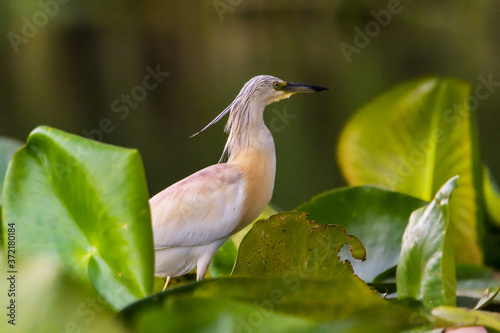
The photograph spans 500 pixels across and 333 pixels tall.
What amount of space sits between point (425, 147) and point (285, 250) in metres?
0.50

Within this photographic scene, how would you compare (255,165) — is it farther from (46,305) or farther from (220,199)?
(46,305)

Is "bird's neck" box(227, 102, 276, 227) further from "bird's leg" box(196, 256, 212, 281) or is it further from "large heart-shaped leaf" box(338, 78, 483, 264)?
"large heart-shaped leaf" box(338, 78, 483, 264)

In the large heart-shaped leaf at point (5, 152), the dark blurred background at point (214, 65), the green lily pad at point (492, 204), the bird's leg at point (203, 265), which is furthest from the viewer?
the dark blurred background at point (214, 65)

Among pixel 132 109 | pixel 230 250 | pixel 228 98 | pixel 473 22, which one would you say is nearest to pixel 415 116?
pixel 230 250

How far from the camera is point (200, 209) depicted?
29.9 inches

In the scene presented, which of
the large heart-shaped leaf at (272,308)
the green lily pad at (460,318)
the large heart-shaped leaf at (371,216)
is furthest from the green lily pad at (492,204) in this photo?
the large heart-shaped leaf at (272,308)

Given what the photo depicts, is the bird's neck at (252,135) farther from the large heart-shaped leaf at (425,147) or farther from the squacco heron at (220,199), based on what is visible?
the large heart-shaped leaf at (425,147)

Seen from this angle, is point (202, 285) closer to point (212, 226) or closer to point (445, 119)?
point (212, 226)

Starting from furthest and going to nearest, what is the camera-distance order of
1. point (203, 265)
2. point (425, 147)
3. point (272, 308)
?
1. point (425, 147)
2. point (203, 265)
3. point (272, 308)

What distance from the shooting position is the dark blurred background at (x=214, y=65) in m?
3.28

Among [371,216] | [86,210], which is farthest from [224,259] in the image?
[86,210]

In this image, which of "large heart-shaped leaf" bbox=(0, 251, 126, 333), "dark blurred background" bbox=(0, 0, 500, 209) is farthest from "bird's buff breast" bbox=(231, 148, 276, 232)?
"dark blurred background" bbox=(0, 0, 500, 209)

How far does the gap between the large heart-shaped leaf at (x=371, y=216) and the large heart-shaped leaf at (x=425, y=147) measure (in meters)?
0.16

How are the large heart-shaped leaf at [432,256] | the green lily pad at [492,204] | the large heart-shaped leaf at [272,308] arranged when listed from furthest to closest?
the green lily pad at [492,204] < the large heart-shaped leaf at [432,256] < the large heart-shaped leaf at [272,308]
